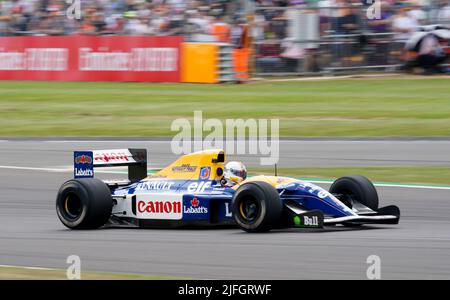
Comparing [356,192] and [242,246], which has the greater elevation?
[356,192]

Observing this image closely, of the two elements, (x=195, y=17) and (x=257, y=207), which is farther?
(x=195, y=17)

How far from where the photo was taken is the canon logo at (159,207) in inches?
412

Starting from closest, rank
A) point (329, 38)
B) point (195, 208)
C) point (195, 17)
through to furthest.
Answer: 1. point (195, 208)
2. point (329, 38)
3. point (195, 17)

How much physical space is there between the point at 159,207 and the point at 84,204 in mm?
757

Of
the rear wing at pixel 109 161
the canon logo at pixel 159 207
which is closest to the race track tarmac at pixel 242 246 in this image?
the canon logo at pixel 159 207

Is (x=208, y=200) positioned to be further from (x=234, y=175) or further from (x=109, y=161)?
(x=109, y=161)

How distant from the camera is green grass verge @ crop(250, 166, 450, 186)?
14.6 meters

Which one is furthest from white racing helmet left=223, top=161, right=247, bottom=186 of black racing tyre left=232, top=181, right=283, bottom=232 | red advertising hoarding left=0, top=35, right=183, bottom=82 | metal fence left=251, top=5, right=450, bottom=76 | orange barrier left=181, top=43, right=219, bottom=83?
red advertising hoarding left=0, top=35, right=183, bottom=82

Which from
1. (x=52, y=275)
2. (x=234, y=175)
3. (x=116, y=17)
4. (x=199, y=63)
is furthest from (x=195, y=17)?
(x=52, y=275)

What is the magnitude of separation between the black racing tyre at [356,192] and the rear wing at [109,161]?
7.56 ft

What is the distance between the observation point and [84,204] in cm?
1051

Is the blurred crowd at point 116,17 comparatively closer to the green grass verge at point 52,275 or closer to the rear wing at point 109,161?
the rear wing at point 109,161

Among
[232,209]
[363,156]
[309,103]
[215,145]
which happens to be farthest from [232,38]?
[232,209]
